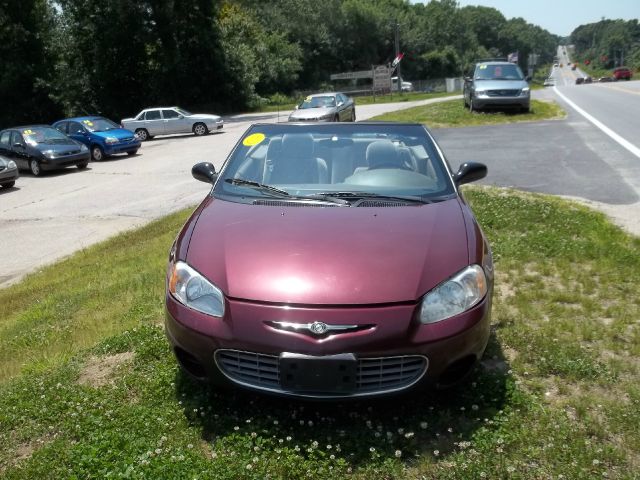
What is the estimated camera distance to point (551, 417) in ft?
10.6

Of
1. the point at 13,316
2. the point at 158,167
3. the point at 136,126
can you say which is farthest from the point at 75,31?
the point at 13,316

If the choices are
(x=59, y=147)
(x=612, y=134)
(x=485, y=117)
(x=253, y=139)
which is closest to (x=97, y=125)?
(x=59, y=147)

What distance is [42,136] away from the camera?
1936cm

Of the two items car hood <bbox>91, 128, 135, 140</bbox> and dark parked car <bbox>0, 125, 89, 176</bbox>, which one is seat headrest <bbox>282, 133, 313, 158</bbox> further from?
car hood <bbox>91, 128, 135, 140</bbox>

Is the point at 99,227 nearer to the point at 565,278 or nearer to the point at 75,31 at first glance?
the point at 565,278

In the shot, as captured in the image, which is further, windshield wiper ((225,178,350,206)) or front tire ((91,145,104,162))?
front tire ((91,145,104,162))

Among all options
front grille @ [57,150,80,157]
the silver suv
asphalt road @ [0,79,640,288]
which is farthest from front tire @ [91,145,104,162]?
the silver suv

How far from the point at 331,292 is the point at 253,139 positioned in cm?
226

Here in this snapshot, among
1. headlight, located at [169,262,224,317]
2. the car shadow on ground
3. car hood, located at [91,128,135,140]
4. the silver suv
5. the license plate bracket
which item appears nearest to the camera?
the license plate bracket

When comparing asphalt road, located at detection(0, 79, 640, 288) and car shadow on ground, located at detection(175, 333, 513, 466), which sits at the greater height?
car shadow on ground, located at detection(175, 333, 513, 466)

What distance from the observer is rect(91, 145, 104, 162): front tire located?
21141 mm

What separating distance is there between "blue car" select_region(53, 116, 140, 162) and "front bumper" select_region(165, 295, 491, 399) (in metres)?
19.4

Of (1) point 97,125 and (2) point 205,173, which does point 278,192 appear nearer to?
(2) point 205,173

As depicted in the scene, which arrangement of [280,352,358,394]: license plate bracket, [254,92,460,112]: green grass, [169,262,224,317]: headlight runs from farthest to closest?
[254,92,460,112]: green grass → [169,262,224,317]: headlight → [280,352,358,394]: license plate bracket
